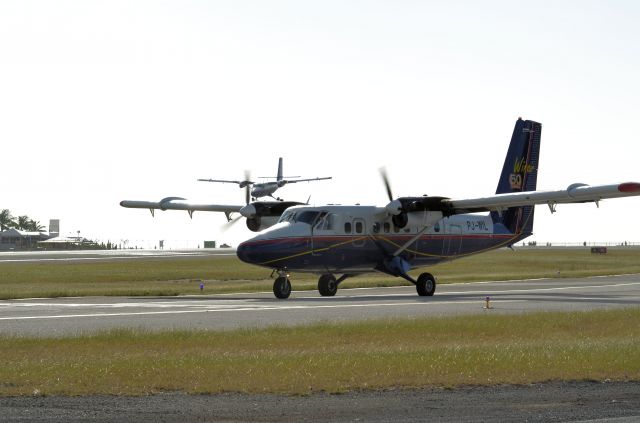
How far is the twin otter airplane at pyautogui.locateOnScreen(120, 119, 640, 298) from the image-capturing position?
4172 cm

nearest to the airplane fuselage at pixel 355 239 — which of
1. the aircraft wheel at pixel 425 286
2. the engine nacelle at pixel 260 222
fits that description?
the aircraft wheel at pixel 425 286

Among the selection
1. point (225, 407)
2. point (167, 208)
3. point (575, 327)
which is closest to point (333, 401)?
point (225, 407)

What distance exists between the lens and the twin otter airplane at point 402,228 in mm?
41719

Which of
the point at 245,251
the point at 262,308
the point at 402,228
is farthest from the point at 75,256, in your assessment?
the point at 262,308

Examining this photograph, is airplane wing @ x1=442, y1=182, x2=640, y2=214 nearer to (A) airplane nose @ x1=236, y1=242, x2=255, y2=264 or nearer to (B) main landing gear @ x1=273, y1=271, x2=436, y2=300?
(B) main landing gear @ x1=273, y1=271, x2=436, y2=300

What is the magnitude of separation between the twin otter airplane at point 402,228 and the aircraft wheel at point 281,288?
41 mm

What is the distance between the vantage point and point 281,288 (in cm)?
4203

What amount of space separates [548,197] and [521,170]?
34.2ft

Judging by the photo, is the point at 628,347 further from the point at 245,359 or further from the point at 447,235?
the point at 447,235

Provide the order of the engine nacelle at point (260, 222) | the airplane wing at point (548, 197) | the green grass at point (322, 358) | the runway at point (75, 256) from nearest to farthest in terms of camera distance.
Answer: the green grass at point (322, 358) < the airplane wing at point (548, 197) < the engine nacelle at point (260, 222) < the runway at point (75, 256)

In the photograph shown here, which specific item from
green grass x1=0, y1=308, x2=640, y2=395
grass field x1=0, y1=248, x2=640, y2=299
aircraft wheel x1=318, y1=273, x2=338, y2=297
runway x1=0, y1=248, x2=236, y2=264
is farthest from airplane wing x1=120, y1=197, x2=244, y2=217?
runway x1=0, y1=248, x2=236, y2=264

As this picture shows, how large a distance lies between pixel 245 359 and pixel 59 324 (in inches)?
403

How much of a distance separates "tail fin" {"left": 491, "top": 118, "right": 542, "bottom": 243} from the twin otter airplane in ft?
0.16

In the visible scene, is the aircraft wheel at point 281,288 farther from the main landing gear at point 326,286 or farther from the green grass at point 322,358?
the green grass at point 322,358
